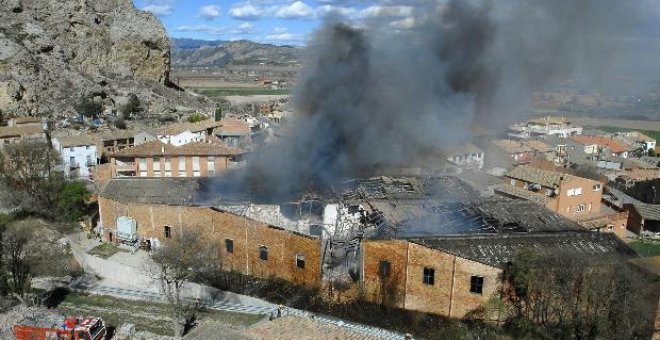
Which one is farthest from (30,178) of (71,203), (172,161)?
(172,161)

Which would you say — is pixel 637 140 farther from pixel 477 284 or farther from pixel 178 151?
pixel 477 284

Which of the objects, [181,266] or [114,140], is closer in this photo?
[181,266]

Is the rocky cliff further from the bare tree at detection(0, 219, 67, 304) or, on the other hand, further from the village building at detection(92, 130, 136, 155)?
the bare tree at detection(0, 219, 67, 304)

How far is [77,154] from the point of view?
37.7 meters

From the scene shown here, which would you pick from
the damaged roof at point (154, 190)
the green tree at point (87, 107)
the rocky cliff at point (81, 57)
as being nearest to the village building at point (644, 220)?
the damaged roof at point (154, 190)

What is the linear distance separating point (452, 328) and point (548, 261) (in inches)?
136

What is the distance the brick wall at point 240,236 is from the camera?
19.1 m

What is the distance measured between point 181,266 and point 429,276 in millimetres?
8226

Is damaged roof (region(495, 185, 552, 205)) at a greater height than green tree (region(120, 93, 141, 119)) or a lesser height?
lesser

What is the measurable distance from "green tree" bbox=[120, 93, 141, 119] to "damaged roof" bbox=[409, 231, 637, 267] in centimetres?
4846

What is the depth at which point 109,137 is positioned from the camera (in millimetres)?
41031

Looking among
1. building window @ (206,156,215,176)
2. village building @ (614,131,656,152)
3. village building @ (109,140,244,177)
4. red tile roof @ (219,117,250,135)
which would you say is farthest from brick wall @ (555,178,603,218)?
village building @ (614,131,656,152)

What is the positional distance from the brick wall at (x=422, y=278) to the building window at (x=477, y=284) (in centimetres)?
7

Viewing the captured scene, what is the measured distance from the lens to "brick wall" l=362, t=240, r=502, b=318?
16766 millimetres
